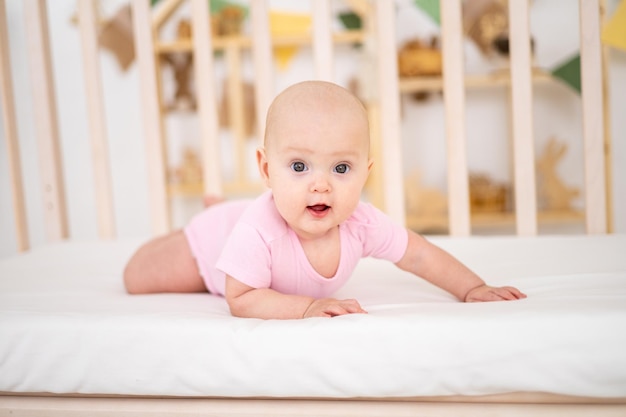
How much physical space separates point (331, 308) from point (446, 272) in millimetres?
219

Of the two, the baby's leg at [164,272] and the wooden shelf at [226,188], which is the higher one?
the wooden shelf at [226,188]

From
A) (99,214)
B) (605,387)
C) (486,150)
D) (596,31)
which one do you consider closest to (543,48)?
(486,150)

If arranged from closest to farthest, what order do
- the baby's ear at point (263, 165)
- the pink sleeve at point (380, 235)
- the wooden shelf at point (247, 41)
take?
the baby's ear at point (263, 165) < the pink sleeve at point (380, 235) < the wooden shelf at point (247, 41)

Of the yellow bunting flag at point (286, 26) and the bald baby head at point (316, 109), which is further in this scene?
the yellow bunting flag at point (286, 26)

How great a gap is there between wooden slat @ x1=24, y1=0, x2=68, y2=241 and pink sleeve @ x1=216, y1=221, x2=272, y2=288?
76cm

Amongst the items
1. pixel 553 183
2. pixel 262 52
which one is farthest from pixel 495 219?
A: pixel 262 52

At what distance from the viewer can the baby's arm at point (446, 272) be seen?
851mm

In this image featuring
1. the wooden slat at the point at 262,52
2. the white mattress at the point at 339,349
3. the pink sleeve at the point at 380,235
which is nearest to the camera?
the white mattress at the point at 339,349

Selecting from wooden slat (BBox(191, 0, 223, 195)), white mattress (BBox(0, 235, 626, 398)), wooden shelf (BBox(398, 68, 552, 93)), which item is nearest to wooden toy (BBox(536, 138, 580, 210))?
wooden shelf (BBox(398, 68, 552, 93))

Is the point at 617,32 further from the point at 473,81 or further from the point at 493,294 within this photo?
the point at 473,81

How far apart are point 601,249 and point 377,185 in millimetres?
1293

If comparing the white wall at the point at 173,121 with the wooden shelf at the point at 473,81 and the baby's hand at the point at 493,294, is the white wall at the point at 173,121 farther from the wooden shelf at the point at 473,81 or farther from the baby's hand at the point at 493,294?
the baby's hand at the point at 493,294

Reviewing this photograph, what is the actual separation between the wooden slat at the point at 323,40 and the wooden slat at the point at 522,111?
36cm

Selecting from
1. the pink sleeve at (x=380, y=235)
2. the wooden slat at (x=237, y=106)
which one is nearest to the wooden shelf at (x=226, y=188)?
the wooden slat at (x=237, y=106)
